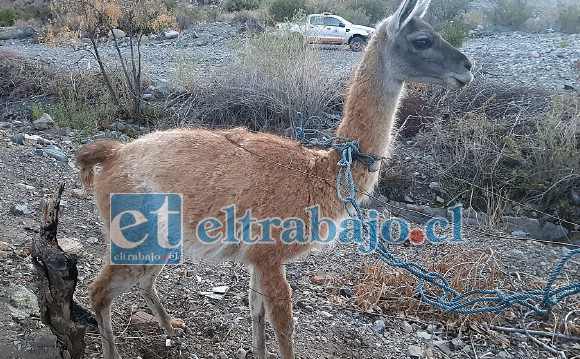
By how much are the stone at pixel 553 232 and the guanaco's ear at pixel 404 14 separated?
4366mm

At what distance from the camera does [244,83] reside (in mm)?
9023

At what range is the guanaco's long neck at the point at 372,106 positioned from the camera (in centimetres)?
349

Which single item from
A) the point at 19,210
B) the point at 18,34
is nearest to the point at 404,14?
the point at 19,210

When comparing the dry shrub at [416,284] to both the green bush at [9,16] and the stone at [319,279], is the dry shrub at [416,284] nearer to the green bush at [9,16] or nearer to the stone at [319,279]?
the stone at [319,279]

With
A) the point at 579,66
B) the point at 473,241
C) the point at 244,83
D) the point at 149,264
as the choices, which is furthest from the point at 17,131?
the point at 579,66

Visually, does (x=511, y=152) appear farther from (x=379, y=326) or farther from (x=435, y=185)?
(x=379, y=326)

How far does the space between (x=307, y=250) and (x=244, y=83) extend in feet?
20.4

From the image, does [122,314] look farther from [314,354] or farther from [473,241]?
[473,241]

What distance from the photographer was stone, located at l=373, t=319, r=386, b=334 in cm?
410

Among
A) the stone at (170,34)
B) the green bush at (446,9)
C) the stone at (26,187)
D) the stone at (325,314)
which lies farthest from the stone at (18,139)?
the green bush at (446,9)

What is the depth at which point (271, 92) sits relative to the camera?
343 inches

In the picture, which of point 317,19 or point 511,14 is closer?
point 317,19

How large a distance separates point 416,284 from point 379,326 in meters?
0.63

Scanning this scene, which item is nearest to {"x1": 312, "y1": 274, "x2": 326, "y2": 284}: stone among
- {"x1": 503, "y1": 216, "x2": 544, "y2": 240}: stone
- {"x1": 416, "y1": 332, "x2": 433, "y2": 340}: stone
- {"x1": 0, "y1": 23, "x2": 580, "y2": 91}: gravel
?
{"x1": 416, "y1": 332, "x2": 433, "y2": 340}: stone
